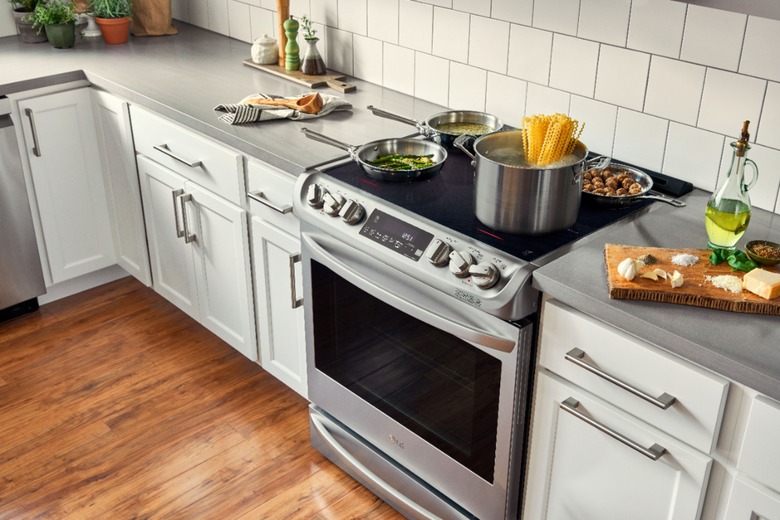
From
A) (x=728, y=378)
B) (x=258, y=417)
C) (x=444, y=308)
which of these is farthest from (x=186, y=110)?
(x=728, y=378)

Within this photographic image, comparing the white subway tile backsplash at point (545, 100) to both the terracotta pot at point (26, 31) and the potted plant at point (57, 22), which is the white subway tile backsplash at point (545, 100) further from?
the terracotta pot at point (26, 31)

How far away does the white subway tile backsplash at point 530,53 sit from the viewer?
239 centimetres

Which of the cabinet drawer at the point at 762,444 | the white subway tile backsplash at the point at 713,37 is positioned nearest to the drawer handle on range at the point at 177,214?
the white subway tile backsplash at the point at 713,37

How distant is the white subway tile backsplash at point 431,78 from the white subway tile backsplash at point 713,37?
833 mm

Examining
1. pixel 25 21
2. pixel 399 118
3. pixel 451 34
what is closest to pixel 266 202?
pixel 399 118

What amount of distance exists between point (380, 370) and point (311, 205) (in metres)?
0.47

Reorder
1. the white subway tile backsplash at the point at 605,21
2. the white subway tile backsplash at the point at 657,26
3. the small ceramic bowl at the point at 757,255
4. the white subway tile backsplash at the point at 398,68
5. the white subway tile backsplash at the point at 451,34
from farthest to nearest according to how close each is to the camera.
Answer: the white subway tile backsplash at the point at 398,68, the white subway tile backsplash at the point at 451,34, the white subway tile backsplash at the point at 605,21, the white subway tile backsplash at the point at 657,26, the small ceramic bowl at the point at 757,255

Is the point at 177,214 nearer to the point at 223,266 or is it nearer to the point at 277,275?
the point at 223,266

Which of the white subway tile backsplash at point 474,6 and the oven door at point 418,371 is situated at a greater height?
the white subway tile backsplash at point 474,6

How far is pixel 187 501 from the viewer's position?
2459 millimetres

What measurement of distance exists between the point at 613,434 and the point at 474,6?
138cm

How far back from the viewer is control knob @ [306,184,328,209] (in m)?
2.17

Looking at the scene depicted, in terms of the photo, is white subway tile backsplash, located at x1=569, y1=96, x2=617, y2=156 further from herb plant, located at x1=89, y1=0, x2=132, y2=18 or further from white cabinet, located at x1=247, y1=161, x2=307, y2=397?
herb plant, located at x1=89, y1=0, x2=132, y2=18

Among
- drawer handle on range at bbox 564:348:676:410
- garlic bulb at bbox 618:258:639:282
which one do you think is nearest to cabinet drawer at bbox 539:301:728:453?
A: drawer handle on range at bbox 564:348:676:410
